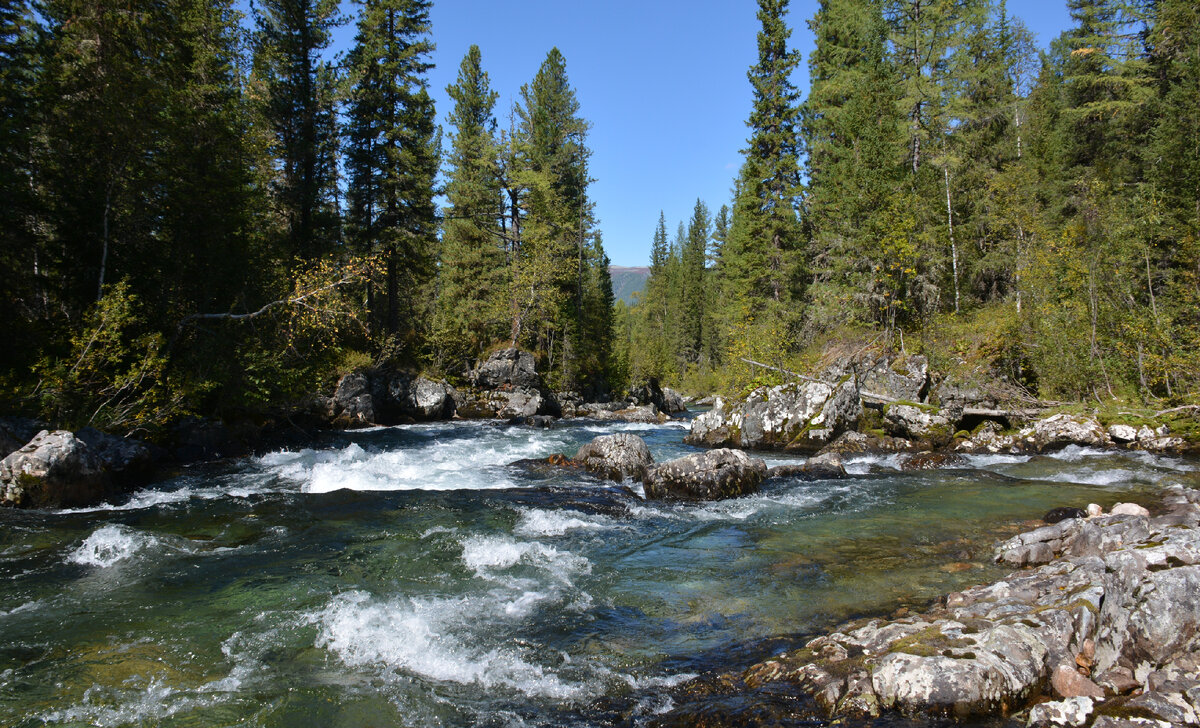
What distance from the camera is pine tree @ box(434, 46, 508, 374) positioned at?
32.6m

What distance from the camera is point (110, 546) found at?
8508mm

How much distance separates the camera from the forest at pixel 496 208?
13672mm

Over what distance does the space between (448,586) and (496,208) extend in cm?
3043

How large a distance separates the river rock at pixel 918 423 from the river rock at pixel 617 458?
30.0 feet

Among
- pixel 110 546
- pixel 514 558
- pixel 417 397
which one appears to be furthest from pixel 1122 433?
pixel 417 397

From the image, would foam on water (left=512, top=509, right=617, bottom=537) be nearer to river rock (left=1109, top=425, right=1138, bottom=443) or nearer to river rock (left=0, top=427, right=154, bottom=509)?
river rock (left=0, top=427, right=154, bottom=509)

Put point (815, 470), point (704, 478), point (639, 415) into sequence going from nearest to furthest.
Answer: point (704, 478) → point (815, 470) → point (639, 415)

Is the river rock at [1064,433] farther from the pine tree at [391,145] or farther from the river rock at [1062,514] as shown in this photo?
the pine tree at [391,145]

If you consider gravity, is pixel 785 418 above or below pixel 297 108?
below

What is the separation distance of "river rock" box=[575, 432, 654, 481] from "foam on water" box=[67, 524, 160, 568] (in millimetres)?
9154

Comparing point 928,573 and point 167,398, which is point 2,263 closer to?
point 167,398

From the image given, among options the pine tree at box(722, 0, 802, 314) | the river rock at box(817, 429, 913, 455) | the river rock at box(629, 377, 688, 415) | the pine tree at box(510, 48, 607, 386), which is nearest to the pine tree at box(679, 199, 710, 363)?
the river rock at box(629, 377, 688, 415)

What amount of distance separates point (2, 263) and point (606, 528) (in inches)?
578

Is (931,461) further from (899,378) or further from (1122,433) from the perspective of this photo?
(1122,433)
